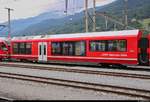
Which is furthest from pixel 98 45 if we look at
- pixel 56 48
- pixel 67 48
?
pixel 56 48

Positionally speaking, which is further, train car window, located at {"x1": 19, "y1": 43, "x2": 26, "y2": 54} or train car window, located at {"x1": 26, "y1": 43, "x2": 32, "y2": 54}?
train car window, located at {"x1": 19, "y1": 43, "x2": 26, "y2": 54}

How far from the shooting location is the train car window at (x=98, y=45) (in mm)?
26594

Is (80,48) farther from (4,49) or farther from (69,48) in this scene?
(4,49)

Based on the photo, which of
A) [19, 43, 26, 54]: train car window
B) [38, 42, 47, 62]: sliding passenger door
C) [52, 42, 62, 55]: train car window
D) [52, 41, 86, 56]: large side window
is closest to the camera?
[52, 41, 86, 56]: large side window

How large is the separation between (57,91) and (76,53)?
14456 millimetres

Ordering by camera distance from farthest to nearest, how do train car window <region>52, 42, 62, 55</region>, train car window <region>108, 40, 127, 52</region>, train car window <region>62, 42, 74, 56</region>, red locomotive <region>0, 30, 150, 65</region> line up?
train car window <region>52, 42, 62, 55</region> < train car window <region>62, 42, 74, 56</region> < train car window <region>108, 40, 127, 52</region> < red locomotive <region>0, 30, 150, 65</region>

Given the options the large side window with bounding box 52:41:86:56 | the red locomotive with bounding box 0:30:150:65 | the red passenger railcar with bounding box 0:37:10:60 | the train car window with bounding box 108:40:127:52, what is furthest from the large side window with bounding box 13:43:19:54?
the train car window with bounding box 108:40:127:52

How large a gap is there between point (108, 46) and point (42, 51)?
8.50 m

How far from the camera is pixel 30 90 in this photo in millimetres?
14914

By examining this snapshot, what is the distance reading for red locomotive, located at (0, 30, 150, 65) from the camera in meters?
24.6

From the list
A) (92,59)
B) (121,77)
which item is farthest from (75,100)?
(92,59)

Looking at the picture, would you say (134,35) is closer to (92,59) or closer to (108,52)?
(108,52)

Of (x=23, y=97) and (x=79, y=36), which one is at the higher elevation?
(x=79, y=36)

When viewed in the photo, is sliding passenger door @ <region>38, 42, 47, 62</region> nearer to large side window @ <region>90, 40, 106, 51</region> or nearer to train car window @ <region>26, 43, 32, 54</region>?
train car window @ <region>26, 43, 32, 54</region>
